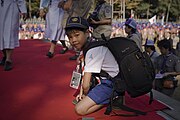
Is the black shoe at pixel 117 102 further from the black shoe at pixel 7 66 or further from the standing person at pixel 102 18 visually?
the black shoe at pixel 7 66

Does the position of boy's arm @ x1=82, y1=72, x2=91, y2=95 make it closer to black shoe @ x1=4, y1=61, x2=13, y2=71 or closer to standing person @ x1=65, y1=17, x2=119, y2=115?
standing person @ x1=65, y1=17, x2=119, y2=115

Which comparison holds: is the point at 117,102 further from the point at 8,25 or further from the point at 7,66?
the point at 8,25

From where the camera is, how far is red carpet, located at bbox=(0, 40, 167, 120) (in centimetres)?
279

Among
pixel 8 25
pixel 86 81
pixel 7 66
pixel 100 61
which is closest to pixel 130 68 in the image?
pixel 100 61

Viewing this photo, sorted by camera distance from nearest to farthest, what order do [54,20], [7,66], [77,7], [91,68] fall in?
[91,68] < [7,66] < [77,7] < [54,20]

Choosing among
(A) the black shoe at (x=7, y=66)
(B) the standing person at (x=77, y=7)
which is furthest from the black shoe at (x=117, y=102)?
(B) the standing person at (x=77, y=7)

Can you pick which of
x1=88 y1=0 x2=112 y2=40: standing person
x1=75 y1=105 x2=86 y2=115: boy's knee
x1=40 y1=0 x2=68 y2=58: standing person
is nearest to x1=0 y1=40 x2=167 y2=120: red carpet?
x1=75 y1=105 x2=86 y2=115: boy's knee

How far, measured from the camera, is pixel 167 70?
4.58 m

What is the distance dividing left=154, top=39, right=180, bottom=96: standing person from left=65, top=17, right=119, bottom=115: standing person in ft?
5.80

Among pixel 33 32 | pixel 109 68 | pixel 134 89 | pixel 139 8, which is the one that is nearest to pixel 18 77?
pixel 109 68

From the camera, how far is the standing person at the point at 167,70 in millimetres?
4430

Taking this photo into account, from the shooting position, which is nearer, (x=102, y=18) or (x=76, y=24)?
(x=76, y=24)

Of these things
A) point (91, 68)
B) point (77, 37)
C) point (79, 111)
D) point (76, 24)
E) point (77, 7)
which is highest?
point (77, 7)

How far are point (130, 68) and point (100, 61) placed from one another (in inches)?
11.9
